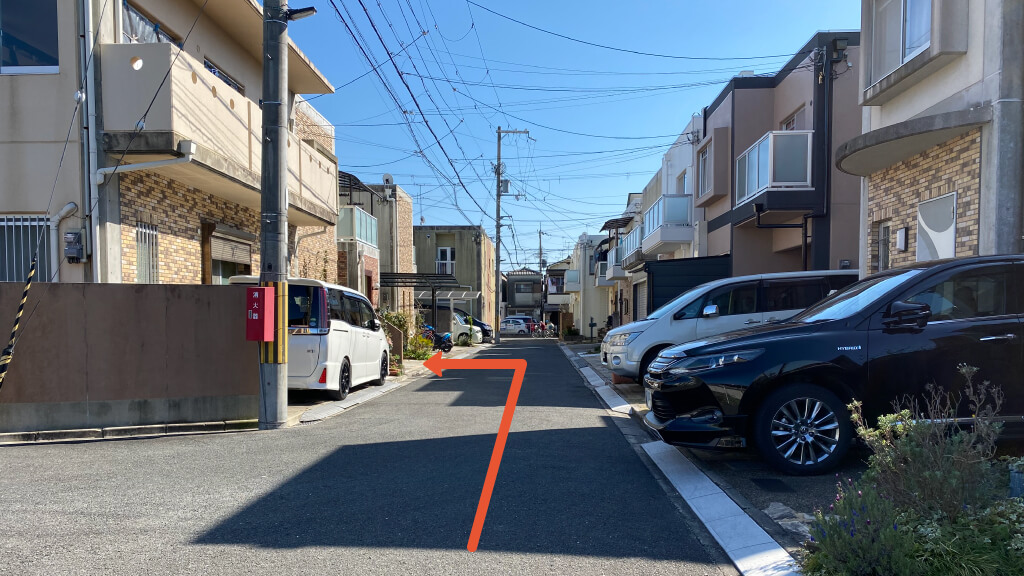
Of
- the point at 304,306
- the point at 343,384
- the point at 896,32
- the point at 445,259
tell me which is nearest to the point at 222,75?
the point at 304,306

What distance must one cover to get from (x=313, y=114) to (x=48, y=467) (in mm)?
13921

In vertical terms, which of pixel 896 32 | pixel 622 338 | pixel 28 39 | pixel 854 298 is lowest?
pixel 622 338

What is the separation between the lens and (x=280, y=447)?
696 centimetres

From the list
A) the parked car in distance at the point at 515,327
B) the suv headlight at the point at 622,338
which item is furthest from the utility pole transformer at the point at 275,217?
the parked car in distance at the point at 515,327

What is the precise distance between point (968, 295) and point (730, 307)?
16.5 ft

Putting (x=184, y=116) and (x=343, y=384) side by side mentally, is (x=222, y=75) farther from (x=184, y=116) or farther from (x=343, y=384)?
(x=343, y=384)

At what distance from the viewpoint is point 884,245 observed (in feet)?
32.1

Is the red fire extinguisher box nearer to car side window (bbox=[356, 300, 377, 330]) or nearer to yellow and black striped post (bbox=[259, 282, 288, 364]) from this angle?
yellow and black striped post (bbox=[259, 282, 288, 364])

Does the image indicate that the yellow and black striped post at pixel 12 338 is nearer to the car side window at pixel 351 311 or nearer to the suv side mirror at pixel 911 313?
the car side window at pixel 351 311

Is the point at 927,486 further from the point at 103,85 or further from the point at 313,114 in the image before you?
the point at 313,114

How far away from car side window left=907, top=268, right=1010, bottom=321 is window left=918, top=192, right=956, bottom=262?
2847 mm

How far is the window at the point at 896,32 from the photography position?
8.44 metres

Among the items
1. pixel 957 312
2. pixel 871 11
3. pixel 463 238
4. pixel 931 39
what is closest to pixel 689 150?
pixel 871 11

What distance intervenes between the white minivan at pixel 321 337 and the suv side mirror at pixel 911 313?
727 cm
